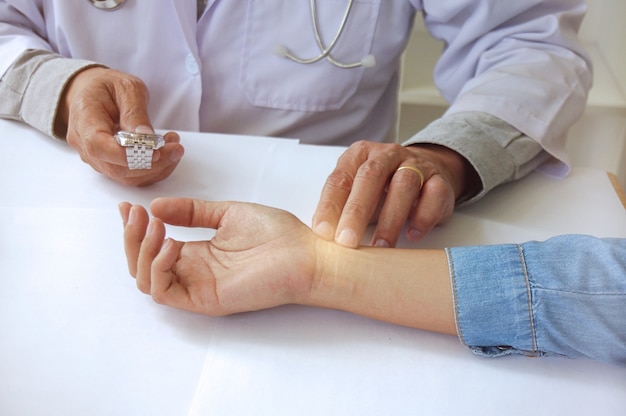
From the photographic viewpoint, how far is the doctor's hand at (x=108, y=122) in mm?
874

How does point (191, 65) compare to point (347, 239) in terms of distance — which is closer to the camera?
point (347, 239)

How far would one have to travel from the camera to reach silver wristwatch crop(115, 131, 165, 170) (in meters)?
0.86

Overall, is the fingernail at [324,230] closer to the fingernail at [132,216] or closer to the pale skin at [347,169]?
the pale skin at [347,169]

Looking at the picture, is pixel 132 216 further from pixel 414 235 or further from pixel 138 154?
pixel 414 235

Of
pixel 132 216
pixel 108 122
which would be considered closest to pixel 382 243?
pixel 132 216

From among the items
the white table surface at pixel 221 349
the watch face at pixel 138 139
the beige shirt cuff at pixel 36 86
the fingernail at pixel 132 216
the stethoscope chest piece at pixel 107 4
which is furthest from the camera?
the stethoscope chest piece at pixel 107 4

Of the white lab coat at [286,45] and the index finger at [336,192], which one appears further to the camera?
the white lab coat at [286,45]

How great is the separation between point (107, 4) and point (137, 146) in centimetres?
35

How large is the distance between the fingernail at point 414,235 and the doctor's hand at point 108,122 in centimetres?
31

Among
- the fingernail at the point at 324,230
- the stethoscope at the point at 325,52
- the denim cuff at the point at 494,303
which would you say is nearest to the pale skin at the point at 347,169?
the fingernail at the point at 324,230

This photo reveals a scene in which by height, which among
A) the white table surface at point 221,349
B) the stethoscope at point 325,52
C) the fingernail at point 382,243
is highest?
the stethoscope at point 325,52

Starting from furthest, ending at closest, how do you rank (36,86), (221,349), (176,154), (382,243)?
(36,86)
(176,154)
(382,243)
(221,349)

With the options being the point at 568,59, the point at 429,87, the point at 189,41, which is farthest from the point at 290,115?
the point at 429,87

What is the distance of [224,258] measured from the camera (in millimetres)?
741
